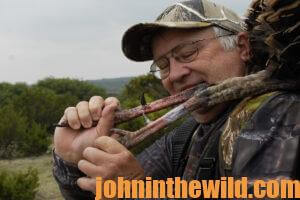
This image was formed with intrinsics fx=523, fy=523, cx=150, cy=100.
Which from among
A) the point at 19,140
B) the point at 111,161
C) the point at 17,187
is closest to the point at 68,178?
the point at 111,161

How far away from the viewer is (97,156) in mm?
2232

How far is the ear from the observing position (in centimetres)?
261

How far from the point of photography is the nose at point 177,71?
259 cm

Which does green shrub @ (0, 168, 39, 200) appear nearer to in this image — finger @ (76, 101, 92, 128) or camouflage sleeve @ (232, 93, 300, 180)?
finger @ (76, 101, 92, 128)

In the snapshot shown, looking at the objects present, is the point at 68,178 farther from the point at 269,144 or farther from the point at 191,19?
the point at 269,144

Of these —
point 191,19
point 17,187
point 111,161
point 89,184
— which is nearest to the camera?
point 111,161

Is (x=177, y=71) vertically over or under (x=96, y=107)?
over

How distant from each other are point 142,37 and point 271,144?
1.25 metres

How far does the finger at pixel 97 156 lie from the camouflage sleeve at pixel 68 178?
378mm

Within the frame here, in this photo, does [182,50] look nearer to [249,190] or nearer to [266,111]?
[266,111]

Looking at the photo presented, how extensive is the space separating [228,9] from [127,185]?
44.6 inches

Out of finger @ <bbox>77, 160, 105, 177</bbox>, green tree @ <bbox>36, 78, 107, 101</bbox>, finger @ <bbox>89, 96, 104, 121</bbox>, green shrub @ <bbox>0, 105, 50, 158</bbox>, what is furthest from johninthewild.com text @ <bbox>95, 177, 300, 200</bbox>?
green tree @ <bbox>36, 78, 107, 101</bbox>

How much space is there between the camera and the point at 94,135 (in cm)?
247

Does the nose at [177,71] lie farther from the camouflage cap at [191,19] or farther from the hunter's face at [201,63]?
the camouflage cap at [191,19]
